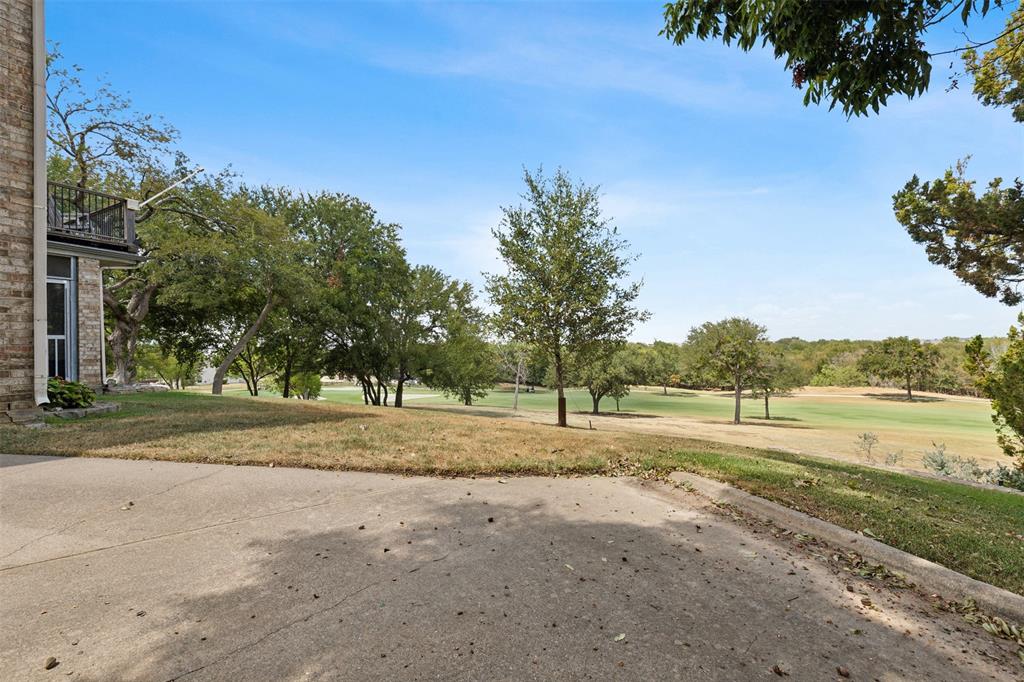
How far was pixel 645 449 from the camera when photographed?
8.67 metres

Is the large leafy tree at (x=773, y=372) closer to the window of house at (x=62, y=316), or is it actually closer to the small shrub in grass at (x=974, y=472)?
the small shrub in grass at (x=974, y=472)

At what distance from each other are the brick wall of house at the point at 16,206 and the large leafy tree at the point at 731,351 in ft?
128

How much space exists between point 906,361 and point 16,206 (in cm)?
9060

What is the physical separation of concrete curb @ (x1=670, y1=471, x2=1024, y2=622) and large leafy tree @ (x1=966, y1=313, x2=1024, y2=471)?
9.24 metres

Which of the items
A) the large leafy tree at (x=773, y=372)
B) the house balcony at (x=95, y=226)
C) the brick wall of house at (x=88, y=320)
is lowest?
the large leafy tree at (x=773, y=372)

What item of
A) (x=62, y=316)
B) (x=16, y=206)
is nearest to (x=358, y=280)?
(x=62, y=316)

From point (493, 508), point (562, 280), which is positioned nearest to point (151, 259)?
point (562, 280)

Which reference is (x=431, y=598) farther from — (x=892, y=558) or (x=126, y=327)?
(x=126, y=327)

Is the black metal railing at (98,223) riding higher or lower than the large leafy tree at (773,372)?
higher

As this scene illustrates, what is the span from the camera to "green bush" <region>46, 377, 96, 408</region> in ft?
35.0

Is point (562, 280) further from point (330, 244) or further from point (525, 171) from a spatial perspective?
point (330, 244)

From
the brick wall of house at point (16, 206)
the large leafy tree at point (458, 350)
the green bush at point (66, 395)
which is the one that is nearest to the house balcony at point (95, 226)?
the brick wall of house at point (16, 206)

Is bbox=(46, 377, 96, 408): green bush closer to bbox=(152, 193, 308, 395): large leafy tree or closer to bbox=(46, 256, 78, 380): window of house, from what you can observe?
bbox=(46, 256, 78, 380): window of house

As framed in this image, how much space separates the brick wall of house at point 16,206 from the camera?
32.9 ft
